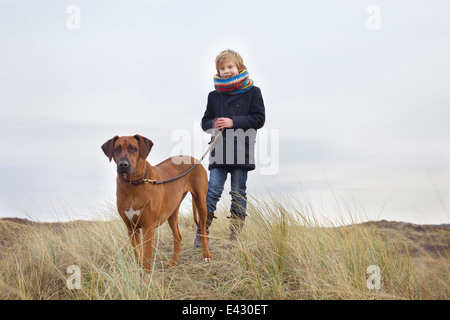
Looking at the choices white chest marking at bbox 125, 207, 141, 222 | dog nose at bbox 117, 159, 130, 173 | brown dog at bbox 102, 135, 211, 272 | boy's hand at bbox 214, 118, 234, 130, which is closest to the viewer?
dog nose at bbox 117, 159, 130, 173

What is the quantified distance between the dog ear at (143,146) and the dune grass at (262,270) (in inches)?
37.0

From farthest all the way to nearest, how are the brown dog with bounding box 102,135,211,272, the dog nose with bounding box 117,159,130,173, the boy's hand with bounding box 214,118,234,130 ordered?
1. the boy's hand with bounding box 214,118,234,130
2. the brown dog with bounding box 102,135,211,272
3. the dog nose with bounding box 117,159,130,173

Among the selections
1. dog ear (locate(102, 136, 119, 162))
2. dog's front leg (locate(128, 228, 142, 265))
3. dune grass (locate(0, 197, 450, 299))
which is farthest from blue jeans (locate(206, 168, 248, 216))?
dog ear (locate(102, 136, 119, 162))

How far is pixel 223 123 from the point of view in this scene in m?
5.31

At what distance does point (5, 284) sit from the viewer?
3.96m

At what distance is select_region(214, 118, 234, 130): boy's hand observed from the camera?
529cm

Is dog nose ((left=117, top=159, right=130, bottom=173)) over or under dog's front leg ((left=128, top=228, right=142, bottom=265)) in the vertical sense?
over

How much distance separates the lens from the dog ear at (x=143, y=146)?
393 centimetres

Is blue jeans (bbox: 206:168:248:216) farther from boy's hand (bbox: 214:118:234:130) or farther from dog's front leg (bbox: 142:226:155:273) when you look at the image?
dog's front leg (bbox: 142:226:155:273)

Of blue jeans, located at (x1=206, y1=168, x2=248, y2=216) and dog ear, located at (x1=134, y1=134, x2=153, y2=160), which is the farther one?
blue jeans, located at (x1=206, y1=168, x2=248, y2=216)

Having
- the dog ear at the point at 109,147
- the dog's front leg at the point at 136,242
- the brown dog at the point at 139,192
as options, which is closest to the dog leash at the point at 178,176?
the brown dog at the point at 139,192

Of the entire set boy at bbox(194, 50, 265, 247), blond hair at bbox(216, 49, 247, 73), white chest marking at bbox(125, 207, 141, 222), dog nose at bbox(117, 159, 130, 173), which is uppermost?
blond hair at bbox(216, 49, 247, 73)
